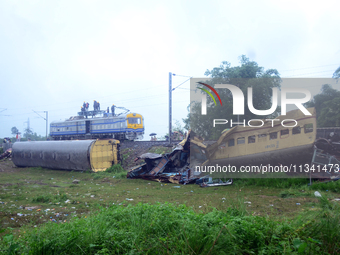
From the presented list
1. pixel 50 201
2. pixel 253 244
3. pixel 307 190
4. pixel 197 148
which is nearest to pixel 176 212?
pixel 253 244

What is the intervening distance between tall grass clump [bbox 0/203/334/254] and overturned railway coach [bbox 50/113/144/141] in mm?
18843

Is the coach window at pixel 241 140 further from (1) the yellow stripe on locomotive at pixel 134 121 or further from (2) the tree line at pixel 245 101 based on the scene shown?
(1) the yellow stripe on locomotive at pixel 134 121

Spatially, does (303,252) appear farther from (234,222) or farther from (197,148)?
(197,148)

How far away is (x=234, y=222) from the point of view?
283 centimetres

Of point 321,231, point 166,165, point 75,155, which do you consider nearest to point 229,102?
point 166,165

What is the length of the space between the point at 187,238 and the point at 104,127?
21.4 meters

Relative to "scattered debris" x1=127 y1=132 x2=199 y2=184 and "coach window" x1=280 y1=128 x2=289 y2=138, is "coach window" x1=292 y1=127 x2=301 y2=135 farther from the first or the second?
"scattered debris" x1=127 y1=132 x2=199 y2=184

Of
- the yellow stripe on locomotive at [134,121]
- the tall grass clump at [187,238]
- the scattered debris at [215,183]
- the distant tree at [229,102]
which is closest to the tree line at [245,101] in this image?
the distant tree at [229,102]

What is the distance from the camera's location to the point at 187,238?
255 centimetres

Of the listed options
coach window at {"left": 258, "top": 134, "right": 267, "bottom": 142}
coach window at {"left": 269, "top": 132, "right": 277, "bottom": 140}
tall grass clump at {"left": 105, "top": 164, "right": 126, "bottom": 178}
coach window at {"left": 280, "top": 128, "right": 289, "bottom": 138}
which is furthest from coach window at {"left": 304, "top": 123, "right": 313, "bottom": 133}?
tall grass clump at {"left": 105, "top": 164, "right": 126, "bottom": 178}

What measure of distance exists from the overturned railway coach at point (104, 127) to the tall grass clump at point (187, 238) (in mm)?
18843

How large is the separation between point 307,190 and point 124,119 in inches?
677

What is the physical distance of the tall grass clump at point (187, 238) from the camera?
2.47 metres

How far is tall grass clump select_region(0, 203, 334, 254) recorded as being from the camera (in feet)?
8.11
